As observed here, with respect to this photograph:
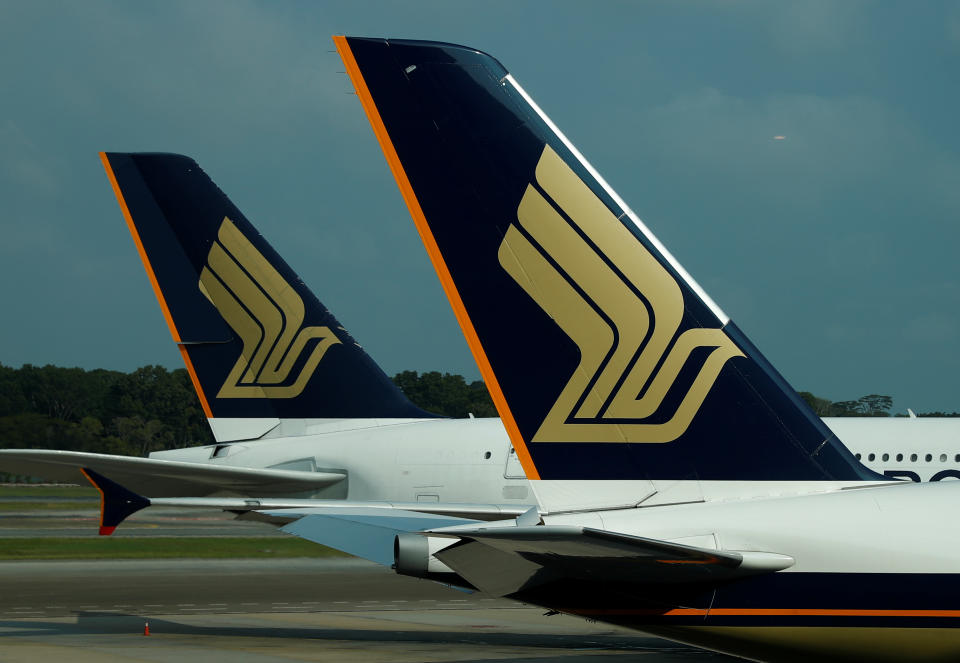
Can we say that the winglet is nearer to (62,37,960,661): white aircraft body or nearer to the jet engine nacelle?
(62,37,960,661): white aircraft body

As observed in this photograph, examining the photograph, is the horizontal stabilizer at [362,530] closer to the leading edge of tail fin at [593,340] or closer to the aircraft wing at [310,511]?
the aircraft wing at [310,511]

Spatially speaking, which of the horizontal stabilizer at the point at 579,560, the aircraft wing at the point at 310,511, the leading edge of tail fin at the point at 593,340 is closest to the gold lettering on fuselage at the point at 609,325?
the leading edge of tail fin at the point at 593,340

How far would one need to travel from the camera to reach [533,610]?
81.9 ft

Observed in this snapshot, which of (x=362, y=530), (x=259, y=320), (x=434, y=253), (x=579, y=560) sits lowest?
(x=579, y=560)

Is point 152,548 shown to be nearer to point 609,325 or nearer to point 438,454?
point 438,454

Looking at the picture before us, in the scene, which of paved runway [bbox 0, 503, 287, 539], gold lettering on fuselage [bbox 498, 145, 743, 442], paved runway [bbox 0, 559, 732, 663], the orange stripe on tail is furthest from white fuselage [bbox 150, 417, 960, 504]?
paved runway [bbox 0, 503, 287, 539]

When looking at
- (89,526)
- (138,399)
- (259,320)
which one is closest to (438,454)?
(259,320)

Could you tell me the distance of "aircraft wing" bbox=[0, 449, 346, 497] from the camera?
1852cm

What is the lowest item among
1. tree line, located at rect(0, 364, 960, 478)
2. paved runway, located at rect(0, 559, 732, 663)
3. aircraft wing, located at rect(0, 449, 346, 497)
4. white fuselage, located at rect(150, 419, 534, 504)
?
paved runway, located at rect(0, 559, 732, 663)

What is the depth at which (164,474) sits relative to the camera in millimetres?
20656

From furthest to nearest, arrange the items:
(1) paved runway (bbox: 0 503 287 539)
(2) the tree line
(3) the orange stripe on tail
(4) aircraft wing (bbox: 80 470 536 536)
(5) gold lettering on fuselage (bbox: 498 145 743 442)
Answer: (2) the tree line → (1) paved runway (bbox: 0 503 287 539) → (4) aircraft wing (bbox: 80 470 536 536) → (3) the orange stripe on tail → (5) gold lettering on fuselage (bbox: 498 145 743 442)

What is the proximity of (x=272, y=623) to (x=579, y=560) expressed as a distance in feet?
51.2

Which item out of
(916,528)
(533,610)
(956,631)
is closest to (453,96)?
(916,528)

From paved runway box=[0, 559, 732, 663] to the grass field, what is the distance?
547cm
